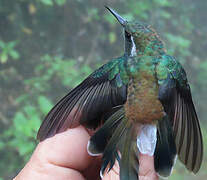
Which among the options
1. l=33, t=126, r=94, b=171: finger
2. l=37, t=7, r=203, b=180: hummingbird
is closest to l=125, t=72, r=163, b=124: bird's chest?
l=37, t=7, r=203, b=180: hummingbird

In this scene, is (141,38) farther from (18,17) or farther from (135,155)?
(18,17)

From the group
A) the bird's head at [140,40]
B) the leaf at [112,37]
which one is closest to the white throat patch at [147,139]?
the bird's head at [140,40]

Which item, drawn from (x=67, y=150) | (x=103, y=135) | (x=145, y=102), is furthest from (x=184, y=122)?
(x=67, y=150)

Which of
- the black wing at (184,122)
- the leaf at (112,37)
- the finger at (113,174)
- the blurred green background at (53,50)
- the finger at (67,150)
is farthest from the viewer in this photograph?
the leaf at (112,37)

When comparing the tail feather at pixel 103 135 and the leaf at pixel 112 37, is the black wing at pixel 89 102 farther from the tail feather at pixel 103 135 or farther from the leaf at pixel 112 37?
the leaf at pixel 112 37

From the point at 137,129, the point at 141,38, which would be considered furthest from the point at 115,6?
the point at 137,129

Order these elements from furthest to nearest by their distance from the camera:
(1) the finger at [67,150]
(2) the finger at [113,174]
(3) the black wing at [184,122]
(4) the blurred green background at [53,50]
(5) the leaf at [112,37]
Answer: (5) the leaf at [112,37] → (4) the blurred green background at [53,50] → (1) the finger at [67,150] → (3) the black wing at [184,122] → (2) the finger at [113,174]

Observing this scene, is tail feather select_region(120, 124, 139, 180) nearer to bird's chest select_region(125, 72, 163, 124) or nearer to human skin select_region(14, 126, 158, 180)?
bird's chest select_region(125, 72, 163, 124)
